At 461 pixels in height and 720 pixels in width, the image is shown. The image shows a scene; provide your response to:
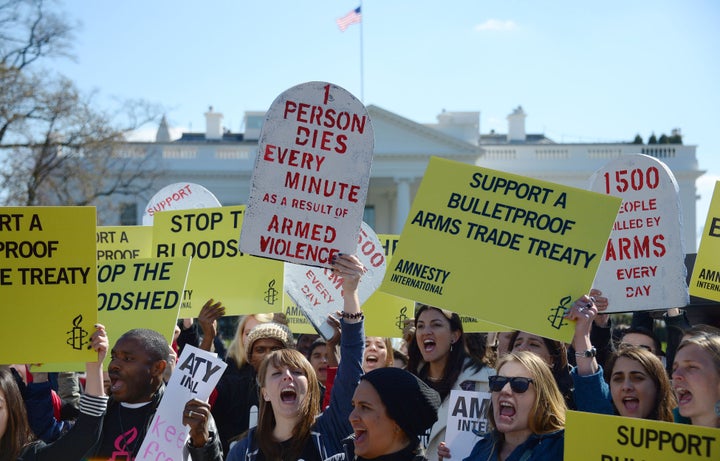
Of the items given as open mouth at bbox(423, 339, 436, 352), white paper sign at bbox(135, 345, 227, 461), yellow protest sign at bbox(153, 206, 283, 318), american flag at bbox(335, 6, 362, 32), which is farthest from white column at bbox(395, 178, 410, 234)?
white paper sign at bbox(135, 345, 227, 461)

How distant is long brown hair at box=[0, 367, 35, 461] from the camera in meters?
4.47

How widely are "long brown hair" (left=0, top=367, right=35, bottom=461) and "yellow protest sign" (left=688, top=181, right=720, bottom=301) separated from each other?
3922mm

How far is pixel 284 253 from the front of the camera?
4.95 metres

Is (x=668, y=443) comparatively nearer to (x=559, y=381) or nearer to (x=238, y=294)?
(x=559, y=381)

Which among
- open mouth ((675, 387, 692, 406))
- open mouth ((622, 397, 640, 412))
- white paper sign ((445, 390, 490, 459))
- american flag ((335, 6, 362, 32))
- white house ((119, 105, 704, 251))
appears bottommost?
white paper sign ((445, 390, 490, 459))

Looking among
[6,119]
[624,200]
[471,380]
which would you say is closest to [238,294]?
[471,380]

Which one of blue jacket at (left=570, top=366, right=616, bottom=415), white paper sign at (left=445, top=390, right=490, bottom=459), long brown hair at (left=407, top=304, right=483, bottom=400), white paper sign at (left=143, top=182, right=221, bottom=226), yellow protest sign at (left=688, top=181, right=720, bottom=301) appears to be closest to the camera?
blue jacket at (left=570, top=366, right=616, bottom=415)

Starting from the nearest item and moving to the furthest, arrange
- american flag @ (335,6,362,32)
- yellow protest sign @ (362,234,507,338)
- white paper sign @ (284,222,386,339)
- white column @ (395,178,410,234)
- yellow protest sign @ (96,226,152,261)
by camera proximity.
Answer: white paper sign @ (284,222,386,339), yellow protest sign @ (362,234,507,338), yellow protest sign @ (96,226,152,261), american flag @ (335,6,362,32), white column @ (395,178,410,234)

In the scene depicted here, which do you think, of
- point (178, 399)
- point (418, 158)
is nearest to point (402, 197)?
point (418, 158)

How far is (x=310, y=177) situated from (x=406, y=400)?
1.33 meters

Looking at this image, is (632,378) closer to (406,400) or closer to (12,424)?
(406,400)

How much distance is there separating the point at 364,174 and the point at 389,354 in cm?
225

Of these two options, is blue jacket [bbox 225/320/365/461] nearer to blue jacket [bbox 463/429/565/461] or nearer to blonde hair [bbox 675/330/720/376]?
blue jacket [bbox 463/429/565/461]

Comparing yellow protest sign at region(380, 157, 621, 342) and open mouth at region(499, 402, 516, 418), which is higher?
yellow protest sign at region(380, 157, 621, 342)
